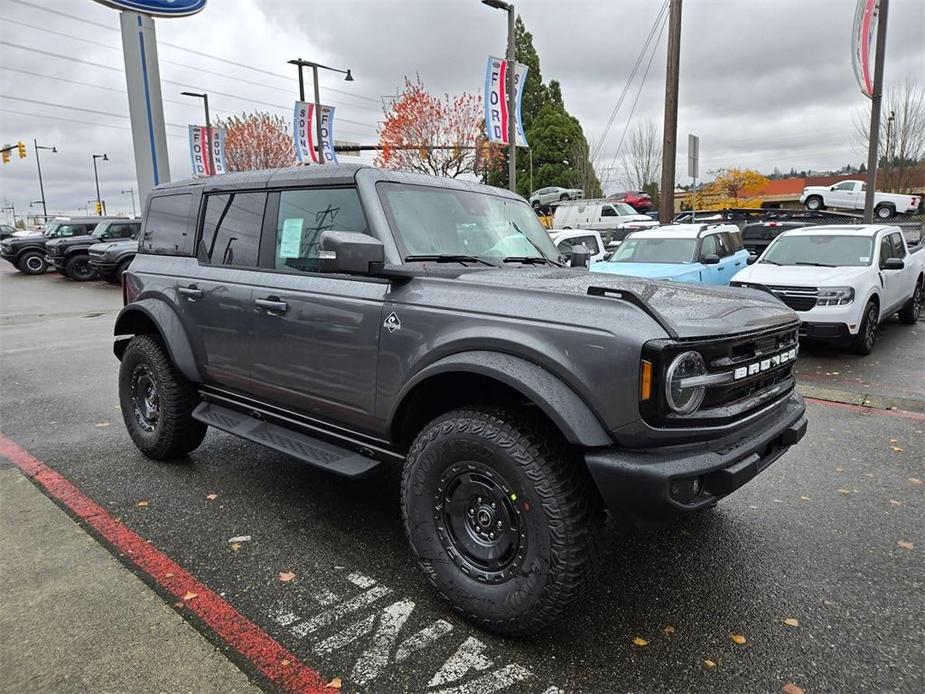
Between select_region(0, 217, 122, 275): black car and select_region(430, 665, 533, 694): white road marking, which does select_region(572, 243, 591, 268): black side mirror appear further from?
select_region(0, 217, 122, 275): black car

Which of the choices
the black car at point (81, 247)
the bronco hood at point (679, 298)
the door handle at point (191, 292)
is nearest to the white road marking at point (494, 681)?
the bronco hood at point (679, 298)

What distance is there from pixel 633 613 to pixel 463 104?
3394 cm

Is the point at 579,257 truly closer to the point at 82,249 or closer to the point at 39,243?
the point at 82,249

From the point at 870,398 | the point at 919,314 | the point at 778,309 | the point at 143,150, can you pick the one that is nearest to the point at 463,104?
the point at 143,150

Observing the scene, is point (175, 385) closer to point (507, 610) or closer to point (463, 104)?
point (507, 610)

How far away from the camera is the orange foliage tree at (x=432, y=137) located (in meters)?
31.7

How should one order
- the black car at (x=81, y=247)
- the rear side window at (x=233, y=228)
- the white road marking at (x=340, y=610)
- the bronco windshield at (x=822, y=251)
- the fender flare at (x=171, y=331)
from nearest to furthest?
the white road marking at (x=340, y=610), the rear side window at (x=233, y=228), the fender flare at (x=171, y=331), the bronco windshield at (x=822, y=251), the black car at (x=81, y=247)

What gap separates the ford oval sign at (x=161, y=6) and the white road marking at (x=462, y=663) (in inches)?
697

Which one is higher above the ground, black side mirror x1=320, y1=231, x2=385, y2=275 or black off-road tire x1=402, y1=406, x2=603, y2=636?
black side mirror x1=320, y1=231, x2=385, y2=275

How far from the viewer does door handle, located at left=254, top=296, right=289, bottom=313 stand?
135 inches

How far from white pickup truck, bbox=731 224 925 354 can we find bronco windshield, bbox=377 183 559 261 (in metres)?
5.12

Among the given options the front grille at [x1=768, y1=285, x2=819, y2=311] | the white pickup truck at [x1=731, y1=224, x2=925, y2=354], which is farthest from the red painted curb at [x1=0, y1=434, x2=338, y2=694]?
the front grille at [x1=768, y1=285, x2=819, y2=311]

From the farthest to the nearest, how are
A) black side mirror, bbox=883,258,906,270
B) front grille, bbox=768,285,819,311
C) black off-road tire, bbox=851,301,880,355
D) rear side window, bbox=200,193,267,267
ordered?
1. black side mirror, bbox=883,258,906,270
2. black off-road tire, bbox=851,301,880,355
3. front grille, bbox=768,285,819,311
4. rear side window, bbox=200,193,267,267

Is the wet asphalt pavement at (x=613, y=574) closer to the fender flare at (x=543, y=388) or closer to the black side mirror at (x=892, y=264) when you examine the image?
the fender flare at (x=543, y=388)
